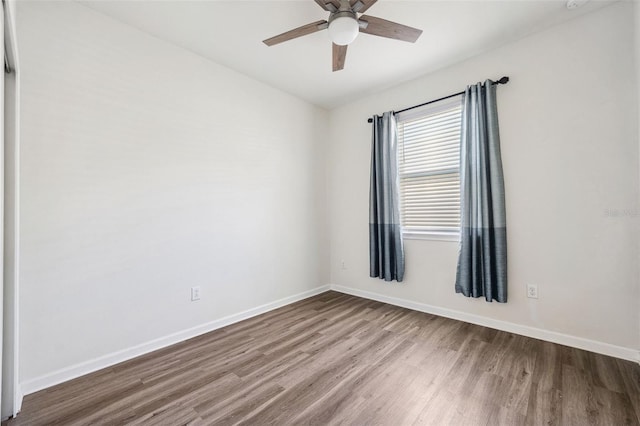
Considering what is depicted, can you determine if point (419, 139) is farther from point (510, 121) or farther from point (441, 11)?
point (441, 11)

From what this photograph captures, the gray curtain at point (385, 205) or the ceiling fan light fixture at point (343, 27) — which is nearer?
the ceiling fan light fixture at point (343, 27)

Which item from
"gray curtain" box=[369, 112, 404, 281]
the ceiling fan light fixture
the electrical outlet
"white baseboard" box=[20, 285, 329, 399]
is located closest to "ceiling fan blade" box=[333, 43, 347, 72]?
the ceiling fan light fixture

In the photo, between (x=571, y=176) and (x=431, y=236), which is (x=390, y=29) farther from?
(x=431, y=236)

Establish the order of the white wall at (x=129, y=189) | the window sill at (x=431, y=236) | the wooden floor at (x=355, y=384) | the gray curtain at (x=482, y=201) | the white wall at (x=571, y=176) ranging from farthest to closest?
the window sill at (x=431, y=236) → the gray curtain at (x=482, y=201) → the white wall at (x=571, y=176) → the white wall at (x=129, y=189) → the wooden floor at (x=355, y=384)

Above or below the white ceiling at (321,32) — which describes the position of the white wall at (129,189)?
below

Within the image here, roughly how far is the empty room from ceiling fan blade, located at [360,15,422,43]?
0.06 ft

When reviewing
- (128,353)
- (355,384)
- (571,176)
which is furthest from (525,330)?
(128,353)

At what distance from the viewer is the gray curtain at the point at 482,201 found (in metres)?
2.54

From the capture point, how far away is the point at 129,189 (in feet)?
7.25

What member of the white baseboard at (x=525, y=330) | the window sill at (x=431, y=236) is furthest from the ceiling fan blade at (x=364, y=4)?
the white baseboard at (x=525, y=330)

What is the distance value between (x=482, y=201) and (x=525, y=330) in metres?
1.20

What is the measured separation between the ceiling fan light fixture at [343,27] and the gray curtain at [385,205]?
1581 mm

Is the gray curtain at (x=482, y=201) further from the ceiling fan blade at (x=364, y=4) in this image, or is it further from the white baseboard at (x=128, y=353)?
the white baseboard at (x=128, y=353)

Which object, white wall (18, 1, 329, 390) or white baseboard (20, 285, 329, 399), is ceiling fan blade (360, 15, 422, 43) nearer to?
white wall (18, 1, 329, 390)
